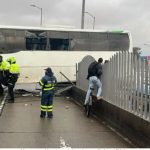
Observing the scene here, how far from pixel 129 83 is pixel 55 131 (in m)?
2.28

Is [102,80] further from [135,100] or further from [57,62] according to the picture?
[57,62]

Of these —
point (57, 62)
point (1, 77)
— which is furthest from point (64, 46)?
point (1, 77)

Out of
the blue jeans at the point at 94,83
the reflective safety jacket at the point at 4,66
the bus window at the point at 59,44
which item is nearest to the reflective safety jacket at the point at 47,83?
the blue jeans at the point at 94,83

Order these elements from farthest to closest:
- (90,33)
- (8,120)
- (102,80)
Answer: (90,33)
(102,80)
(8,120)

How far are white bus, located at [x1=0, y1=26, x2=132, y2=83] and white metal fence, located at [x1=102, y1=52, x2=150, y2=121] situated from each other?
12752 mm

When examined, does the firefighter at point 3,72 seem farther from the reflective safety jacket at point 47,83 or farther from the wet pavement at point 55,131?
the reflective safety jacket at point 47,83

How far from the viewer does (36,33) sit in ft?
90.6

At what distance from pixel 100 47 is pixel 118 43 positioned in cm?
141

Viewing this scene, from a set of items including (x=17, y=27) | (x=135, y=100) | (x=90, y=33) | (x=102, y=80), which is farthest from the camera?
(x=90, y=33)

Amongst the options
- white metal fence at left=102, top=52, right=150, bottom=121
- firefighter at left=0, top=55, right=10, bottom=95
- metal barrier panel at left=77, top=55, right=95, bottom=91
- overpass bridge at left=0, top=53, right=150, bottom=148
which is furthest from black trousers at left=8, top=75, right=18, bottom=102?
white metal fence at left=102, top=52, right=150, bottom=121

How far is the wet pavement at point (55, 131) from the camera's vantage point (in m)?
9.83

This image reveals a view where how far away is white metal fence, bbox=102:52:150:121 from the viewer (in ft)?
32.9

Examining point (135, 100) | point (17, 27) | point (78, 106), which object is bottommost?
point (78, 106)

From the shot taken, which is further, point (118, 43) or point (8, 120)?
point (118, 43)
